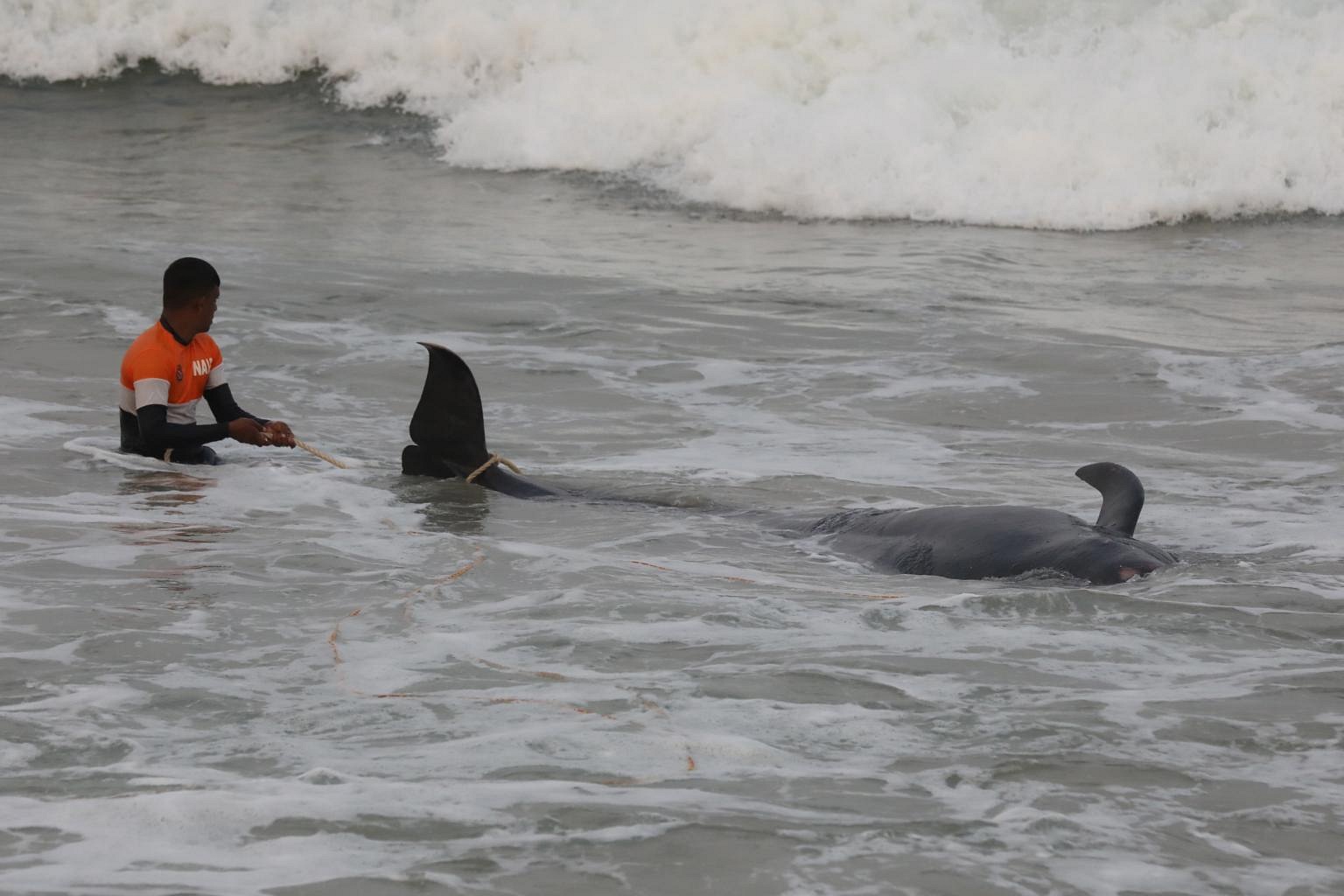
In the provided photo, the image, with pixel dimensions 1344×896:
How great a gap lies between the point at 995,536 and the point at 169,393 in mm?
3910

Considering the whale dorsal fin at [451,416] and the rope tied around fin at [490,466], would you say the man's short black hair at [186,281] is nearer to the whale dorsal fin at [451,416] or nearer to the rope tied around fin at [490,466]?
the whale dorsal fin at [451,416]

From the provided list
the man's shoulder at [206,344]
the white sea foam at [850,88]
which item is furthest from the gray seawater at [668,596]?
the white sea foam at [850,88]

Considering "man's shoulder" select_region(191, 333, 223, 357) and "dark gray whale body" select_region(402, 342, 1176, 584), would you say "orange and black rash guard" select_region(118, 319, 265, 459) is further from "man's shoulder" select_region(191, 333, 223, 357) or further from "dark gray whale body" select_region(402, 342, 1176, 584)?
"dark gray whale body" select_region(402, 342, 1176, 584)

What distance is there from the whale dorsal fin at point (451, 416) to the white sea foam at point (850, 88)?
9.14 m

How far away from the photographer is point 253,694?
434 cm

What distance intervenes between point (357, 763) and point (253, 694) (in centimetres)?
66

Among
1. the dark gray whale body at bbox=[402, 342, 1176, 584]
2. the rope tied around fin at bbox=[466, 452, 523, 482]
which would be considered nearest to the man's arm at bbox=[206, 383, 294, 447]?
the dark gray whale body at bbox=[402, 342, 1176, 584]

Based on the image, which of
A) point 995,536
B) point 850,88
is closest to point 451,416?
point 995,536

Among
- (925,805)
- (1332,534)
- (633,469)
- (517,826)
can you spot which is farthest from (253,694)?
(1332,534)

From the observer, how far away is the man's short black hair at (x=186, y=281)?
730 cm

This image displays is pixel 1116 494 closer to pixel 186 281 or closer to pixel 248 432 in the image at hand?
pixel 248 432

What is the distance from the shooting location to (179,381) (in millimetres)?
7547

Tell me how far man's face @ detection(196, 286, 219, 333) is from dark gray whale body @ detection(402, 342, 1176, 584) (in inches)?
46.0

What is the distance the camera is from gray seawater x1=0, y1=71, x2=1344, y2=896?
11.3 feet
